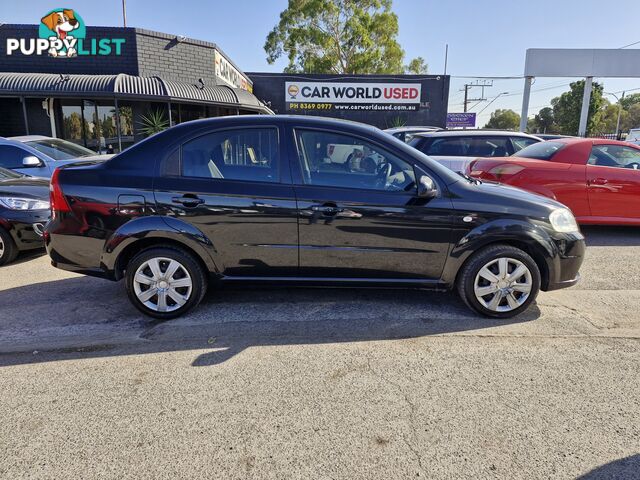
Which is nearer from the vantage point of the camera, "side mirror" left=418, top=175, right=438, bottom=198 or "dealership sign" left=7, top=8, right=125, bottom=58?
"side mirror" left=418, top=175, right=438, bottom=198

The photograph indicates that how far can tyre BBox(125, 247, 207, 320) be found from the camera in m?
3.66

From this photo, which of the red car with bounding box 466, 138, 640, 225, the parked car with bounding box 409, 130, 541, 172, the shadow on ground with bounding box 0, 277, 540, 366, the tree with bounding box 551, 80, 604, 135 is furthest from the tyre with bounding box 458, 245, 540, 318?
the tree with bounding box 551, 80, 604, 135

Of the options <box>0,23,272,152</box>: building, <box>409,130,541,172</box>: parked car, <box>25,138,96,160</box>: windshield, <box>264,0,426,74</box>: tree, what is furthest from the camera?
<box>264,0,426,74</box>: tree

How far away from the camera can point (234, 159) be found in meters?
3.67

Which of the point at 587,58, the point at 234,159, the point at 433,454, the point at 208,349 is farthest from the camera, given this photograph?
the point at 587,58

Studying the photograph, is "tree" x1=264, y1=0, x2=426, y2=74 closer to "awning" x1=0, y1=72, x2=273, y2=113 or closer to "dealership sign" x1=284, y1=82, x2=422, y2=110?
"dealership sign" x1=284, y1=82, x2=422, y2=110

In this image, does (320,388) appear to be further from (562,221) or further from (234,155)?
(562,221)

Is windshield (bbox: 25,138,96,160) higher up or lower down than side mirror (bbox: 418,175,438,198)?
higher up

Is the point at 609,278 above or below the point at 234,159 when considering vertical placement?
below

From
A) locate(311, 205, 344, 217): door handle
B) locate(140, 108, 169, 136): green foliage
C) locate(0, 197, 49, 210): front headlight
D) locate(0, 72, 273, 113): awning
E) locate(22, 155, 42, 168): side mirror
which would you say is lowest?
locate(0, 197, 49, 210): front headlight

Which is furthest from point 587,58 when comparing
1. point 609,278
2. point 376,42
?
point 609,278

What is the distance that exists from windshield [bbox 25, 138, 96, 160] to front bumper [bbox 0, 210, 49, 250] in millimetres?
3567

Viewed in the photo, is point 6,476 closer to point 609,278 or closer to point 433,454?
point 433,454

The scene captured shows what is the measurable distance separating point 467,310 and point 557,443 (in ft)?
5.73
